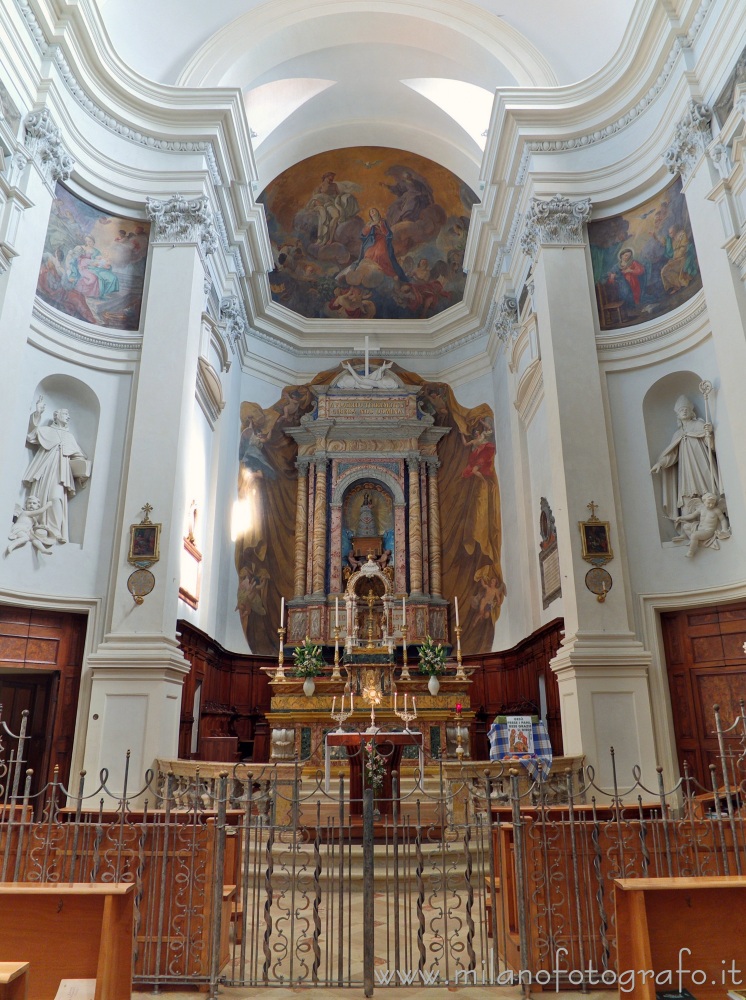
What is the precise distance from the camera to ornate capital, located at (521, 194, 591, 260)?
11.7 meters

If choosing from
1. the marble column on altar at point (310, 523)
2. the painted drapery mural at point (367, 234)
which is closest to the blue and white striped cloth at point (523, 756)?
the marble column on altar at point (310, 523)

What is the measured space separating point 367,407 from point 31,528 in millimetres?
9268

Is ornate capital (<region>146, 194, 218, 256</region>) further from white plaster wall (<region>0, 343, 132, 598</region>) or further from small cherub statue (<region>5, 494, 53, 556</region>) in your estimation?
small cherub statue (<region>5, 494, 53, 556</region>)

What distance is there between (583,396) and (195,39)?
29.8 feet

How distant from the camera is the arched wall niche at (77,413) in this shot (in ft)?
33.7

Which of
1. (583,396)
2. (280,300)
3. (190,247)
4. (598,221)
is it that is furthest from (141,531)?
(280,300)

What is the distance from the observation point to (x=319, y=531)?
652 inches

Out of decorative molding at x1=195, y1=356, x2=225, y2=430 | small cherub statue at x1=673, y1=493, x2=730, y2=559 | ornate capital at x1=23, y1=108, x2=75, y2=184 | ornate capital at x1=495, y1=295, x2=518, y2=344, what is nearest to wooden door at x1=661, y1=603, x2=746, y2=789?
small cherub statue at x1=673, y1=493, x2=730, y2=559

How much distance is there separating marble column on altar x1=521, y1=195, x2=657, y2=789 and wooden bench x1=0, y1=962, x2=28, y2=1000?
25.0 ft

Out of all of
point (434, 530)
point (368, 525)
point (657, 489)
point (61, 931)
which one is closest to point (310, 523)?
point (368, 525)

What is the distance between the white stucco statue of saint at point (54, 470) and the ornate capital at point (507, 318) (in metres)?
8.27

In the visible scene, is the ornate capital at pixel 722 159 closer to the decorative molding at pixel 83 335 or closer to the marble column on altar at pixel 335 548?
the decorative molding at pixel 83 335

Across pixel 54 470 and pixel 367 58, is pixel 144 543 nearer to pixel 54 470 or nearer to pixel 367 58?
pixel 54 470

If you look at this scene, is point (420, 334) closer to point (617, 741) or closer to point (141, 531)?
point (141, 531)
